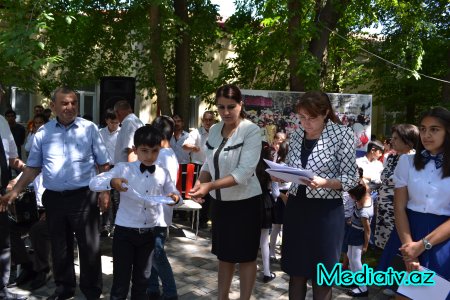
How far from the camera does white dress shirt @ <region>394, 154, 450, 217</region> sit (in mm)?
3189

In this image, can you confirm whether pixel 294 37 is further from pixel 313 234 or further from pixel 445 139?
pixel 313 234

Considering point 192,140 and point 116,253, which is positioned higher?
point 192,140

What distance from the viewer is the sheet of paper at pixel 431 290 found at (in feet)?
10.2

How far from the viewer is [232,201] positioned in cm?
374

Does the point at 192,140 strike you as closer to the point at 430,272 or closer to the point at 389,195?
the point at 389,195

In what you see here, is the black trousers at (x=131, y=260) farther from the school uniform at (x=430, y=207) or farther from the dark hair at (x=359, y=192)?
the dark hair at (x=359, y=192)

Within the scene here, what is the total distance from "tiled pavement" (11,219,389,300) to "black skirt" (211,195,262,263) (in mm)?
1281

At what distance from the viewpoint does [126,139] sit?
21.1 ft

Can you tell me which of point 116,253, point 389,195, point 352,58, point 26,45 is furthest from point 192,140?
point 352,58

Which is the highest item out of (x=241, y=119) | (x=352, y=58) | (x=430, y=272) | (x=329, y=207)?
(x=352, y=58)

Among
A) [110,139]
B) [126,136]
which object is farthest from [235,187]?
[110,139]

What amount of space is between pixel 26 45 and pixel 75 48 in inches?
192

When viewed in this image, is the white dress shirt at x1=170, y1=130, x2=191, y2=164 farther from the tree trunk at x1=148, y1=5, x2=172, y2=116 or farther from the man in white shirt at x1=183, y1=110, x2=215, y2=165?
the tree trunk at x1=148, y1=5, x2=172, y2=116

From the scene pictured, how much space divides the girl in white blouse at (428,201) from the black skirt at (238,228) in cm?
106
